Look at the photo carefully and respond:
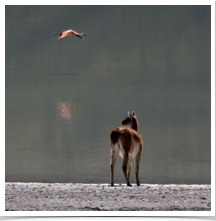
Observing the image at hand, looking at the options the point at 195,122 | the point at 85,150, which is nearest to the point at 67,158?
the point at 85,150

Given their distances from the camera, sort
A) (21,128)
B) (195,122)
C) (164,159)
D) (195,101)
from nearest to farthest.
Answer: (164,159), (21,128), (195,122), (195,101)

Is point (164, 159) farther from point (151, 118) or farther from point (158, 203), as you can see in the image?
point (151, 118)

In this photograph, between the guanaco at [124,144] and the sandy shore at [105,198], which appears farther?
the guanaco at [124,144]

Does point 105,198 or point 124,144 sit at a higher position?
point 124,144

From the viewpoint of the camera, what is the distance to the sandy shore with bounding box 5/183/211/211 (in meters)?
8.90

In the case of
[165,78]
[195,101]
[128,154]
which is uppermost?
[165,78]

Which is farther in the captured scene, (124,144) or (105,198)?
(124,144)

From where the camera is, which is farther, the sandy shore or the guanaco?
the guanaco

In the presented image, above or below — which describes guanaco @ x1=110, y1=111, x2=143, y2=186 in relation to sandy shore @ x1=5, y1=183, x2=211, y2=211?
above

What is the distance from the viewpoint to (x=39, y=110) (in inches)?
1265

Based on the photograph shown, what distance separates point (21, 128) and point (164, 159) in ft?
28.9

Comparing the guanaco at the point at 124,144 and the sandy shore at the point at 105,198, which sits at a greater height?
the guanaco at the point at 124,144

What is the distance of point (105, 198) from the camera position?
377 inches

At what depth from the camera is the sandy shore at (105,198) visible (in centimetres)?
890
